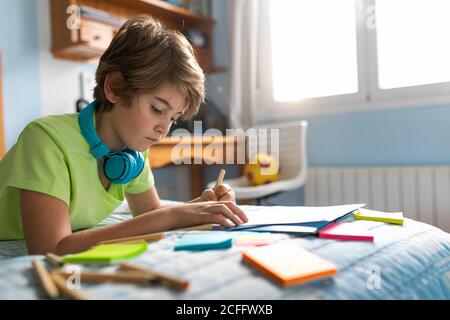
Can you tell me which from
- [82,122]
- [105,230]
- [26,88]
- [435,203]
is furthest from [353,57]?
[105,230]

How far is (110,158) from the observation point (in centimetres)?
90

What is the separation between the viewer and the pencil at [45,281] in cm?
44

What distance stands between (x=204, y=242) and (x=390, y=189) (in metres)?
1.89

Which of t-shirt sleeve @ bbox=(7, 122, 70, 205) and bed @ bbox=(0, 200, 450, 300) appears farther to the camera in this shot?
t-shirt sleeve @ bbox=(7, 122, 70, 205)

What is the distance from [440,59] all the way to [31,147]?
2.12 m

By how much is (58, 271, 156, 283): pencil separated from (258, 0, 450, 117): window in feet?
6.98

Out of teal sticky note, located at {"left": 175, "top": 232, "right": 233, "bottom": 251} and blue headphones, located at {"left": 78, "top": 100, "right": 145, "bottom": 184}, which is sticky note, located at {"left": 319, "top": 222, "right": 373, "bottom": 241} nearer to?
teal sticky note, located at {"left": 175, "top": 232, "right": 233, "bottom": 251}

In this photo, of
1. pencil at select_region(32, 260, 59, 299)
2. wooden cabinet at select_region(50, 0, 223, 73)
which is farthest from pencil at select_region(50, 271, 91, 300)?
wooden cabinet at select_region(50, 0, 223, 73)

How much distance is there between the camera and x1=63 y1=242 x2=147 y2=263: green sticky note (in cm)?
53

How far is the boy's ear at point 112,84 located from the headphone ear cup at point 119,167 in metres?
0.13

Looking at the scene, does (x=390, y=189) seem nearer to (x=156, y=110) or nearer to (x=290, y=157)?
(x=290, y=157)

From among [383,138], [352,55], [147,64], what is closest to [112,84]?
[147,64]

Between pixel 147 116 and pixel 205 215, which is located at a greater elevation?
pixel 147 116
